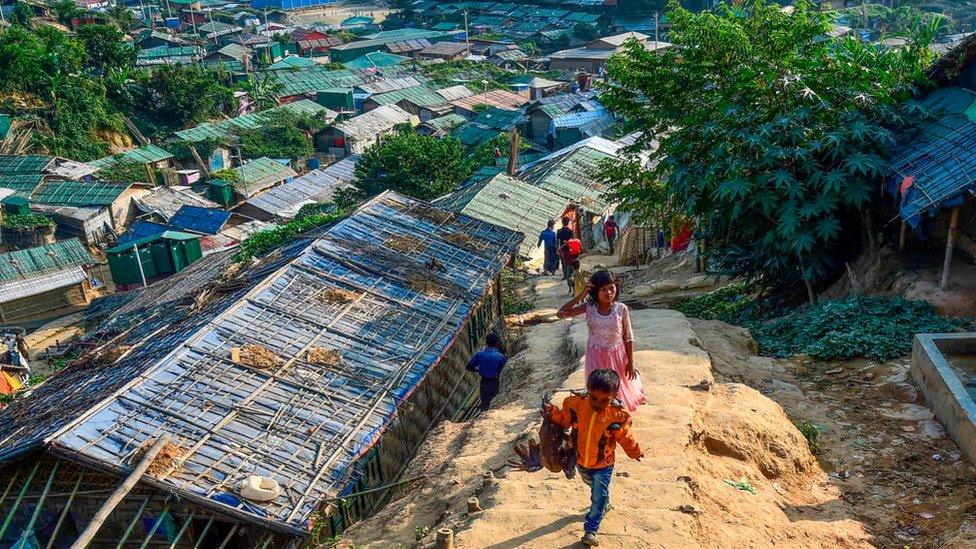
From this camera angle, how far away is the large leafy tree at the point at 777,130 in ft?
38.3

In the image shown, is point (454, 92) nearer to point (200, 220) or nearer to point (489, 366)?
point (200, 220)

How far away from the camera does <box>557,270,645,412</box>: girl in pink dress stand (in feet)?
21.4

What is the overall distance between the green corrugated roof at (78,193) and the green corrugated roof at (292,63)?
85.9 ft

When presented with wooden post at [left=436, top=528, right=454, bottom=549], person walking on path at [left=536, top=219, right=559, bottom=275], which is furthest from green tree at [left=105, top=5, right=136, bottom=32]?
wooden post at [left=436, top=528, right=454, bottom=549]

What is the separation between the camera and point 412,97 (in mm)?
52562

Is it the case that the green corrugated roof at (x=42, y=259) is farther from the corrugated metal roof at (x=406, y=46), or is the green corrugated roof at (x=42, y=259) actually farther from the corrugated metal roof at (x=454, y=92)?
the corrugated metal roof at (x=406, y=46)

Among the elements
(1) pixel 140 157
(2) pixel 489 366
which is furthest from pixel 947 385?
(1) pixel 140 157

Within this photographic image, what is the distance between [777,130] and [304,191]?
2931cm

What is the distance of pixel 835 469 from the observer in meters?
7.73

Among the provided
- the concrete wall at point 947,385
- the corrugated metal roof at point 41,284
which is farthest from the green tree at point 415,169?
Answer: the concrete wall at point 947,385

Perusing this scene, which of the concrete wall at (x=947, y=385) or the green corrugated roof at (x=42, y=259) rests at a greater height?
the concrete wall at (x=947, y=385)

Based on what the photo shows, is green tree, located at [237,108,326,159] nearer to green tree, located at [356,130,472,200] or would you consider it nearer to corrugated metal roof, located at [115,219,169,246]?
corrugated metal roof, located at [115,219,169,246]

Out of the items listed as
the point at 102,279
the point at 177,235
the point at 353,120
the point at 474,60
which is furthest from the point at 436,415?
the point at 474,60

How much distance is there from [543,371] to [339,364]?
253cm
